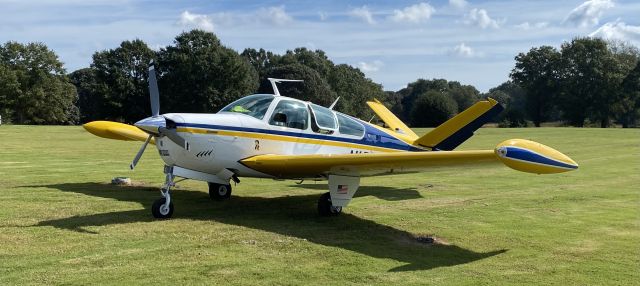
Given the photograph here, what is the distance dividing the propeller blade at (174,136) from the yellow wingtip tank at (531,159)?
5325 mm

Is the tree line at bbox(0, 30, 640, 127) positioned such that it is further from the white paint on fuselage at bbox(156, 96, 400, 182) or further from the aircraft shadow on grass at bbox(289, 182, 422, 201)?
the white paint on fuselage at bbox(156, 96, 400, 182)

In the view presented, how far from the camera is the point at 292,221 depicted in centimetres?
944

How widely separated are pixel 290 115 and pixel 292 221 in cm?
229

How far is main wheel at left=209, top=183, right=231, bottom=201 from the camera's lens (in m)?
11.7

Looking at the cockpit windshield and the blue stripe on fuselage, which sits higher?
the cockpit windshield

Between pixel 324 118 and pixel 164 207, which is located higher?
pixel 324 118

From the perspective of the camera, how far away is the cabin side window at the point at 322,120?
35.9ft

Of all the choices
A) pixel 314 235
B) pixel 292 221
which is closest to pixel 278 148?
pixel 292 221

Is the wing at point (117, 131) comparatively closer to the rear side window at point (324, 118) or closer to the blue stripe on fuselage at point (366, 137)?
the blue stripe on fuselage at point (366, 137)

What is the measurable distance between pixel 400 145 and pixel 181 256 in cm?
731

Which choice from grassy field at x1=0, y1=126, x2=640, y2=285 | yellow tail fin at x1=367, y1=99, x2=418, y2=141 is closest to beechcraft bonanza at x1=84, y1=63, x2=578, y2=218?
grassy field at x1=0, y1=126, x2=640, y2=285

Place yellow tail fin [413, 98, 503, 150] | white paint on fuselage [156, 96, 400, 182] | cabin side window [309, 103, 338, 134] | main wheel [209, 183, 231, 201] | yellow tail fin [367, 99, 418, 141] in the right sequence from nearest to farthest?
Result: white paint on fuselage [156, 96, 400, 182] < cabin side window [309, 103, 338, 134] < main wheel [209, 183, 231, 201] < yellow tail fin [413, 98, 503, 150] < yellow tail fin [367, 99, 418, 141]

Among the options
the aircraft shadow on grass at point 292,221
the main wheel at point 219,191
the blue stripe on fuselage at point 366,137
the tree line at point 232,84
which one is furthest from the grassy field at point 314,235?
the tree line at point 232,84

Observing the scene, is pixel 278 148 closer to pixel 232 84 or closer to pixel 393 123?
pixel 393 123
